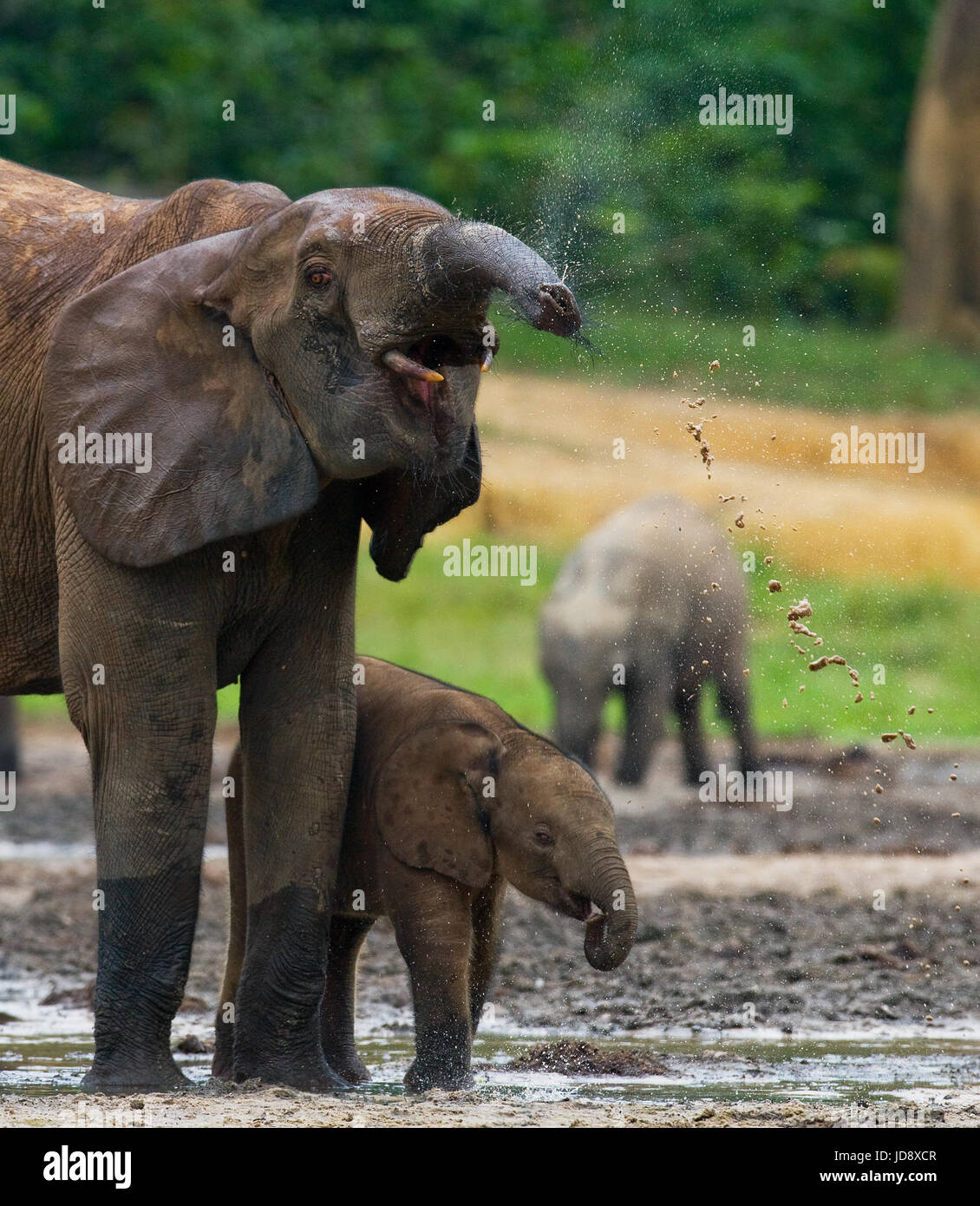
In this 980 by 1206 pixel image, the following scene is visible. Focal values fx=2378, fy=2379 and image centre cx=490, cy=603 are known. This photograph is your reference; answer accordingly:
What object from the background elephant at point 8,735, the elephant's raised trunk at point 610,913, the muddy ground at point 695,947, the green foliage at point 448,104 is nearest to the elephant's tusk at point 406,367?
the elephant's raised trunk at point 610,913

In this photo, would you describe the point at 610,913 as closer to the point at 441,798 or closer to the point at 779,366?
the point at 441,798

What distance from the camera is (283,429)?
7.34 metres

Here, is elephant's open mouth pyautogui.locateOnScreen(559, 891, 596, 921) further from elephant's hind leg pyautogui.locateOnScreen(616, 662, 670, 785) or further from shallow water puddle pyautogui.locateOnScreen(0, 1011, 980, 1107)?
elephant's hind leg pyautogui.locateOnScreen(616, 662, 670, 785)

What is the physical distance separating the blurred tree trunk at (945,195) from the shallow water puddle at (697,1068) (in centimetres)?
2253

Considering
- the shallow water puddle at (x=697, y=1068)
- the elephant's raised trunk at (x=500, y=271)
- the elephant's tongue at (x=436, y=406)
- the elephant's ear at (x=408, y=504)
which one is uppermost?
the elephant's raised trunk at (x=500, y=271)

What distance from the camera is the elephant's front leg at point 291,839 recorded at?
7.91 meters

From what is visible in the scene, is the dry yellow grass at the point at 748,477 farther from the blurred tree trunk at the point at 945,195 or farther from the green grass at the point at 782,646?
the blurred tree trunk at the point at 945,195

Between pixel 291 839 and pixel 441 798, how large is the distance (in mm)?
→ 563

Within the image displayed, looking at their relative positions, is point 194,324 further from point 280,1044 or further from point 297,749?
point 280,1044

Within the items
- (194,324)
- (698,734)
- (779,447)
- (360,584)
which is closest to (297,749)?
(194,324)

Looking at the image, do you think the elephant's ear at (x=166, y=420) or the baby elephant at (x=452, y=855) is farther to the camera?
the baby elephant at (x=452, y=855)

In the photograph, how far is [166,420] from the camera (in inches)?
295

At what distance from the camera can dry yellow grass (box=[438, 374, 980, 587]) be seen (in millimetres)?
24016

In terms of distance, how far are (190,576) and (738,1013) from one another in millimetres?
3442
